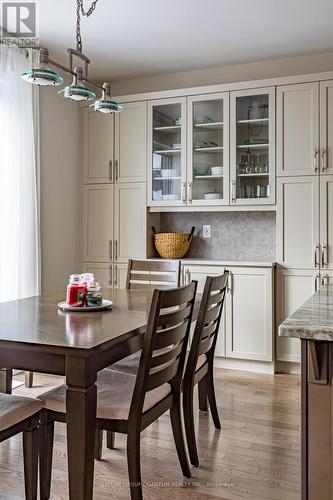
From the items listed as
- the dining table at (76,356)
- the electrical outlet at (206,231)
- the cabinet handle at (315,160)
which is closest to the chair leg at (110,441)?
the dining table at (76,356)

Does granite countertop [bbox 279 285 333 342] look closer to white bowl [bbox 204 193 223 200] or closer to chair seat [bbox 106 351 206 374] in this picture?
chair seat [bbox 106 351 206 374]

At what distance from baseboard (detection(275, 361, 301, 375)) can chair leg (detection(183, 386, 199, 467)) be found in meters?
1.74

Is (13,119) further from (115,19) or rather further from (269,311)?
(269,311)

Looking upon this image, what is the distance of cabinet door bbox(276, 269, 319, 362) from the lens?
3.68 meters

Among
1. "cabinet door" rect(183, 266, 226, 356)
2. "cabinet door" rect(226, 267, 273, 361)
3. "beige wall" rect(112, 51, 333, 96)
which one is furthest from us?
"beige wall" rect(112, 51, 333, 96)

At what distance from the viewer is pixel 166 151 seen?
4184mm

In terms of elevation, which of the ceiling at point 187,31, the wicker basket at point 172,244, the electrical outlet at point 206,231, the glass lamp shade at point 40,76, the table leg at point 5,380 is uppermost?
the ceiling at point 187,31

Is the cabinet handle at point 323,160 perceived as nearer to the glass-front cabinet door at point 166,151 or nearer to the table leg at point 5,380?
the glass-front cabinet door at point 166,151

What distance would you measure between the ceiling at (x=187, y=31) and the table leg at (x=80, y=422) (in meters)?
2.56

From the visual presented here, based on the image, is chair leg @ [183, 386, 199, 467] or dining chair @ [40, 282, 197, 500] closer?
dining chair @ [40, 282, 197, 500]

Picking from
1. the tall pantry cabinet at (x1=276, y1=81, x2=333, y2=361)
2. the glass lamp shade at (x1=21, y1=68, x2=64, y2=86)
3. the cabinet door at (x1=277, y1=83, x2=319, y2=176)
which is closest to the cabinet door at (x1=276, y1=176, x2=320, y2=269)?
the tall pantry cabinet at (x1=276, y1=81, x2=333, y2=361)

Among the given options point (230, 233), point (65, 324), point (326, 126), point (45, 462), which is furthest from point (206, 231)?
point (45, 462)

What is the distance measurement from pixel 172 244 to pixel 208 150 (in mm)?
891

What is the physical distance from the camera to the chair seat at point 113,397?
1786mm
